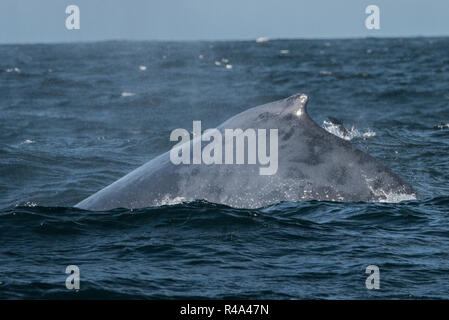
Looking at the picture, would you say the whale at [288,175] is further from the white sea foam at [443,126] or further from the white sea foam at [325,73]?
the white sea foam at [325,73]

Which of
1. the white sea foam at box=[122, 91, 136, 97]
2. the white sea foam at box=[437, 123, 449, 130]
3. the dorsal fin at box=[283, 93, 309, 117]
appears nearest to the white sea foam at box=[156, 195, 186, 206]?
the dorsal fin at box=[283, 93, 309, 117]

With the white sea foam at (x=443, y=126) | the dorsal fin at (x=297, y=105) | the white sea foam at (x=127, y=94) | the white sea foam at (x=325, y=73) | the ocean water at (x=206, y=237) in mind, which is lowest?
the ocean water at (x=206, y=237)

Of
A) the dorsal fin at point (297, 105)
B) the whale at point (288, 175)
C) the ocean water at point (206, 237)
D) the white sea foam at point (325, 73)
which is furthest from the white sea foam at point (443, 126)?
the white sea foam at point (325, 73)

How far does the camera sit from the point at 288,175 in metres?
9.52

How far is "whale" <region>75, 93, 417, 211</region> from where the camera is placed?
31.0ft

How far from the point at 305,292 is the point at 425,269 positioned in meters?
1.65

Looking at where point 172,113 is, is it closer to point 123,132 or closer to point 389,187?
point 123,132

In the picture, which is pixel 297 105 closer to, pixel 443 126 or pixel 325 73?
pixel 443 126

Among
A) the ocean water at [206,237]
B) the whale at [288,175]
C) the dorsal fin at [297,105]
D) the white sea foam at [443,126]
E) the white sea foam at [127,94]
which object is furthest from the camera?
the white sea foam at [127,94]

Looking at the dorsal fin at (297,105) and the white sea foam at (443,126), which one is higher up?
the white sea foam at (443,126)

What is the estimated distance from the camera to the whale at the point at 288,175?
945 cm

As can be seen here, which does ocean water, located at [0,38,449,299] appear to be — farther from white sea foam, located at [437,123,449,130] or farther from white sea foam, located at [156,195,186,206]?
white sea foam, located at [437,123,449,130]

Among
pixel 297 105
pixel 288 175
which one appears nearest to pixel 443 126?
pixel 297 105
